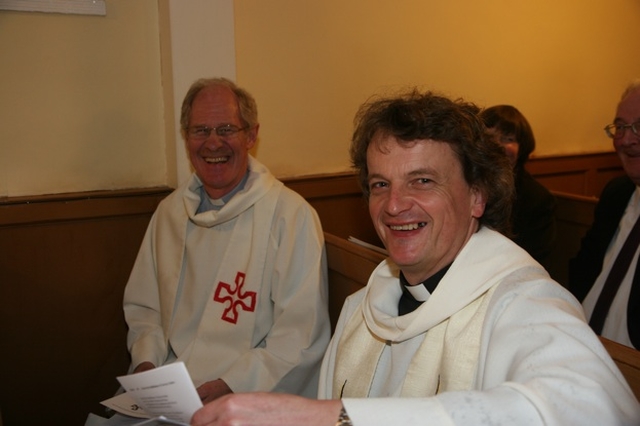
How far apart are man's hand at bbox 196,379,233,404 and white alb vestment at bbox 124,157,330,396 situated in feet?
0.10

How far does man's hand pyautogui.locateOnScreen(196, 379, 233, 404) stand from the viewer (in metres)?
3.10

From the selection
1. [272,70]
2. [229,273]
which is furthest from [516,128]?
[229,273]

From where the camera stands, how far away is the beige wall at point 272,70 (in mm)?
3959

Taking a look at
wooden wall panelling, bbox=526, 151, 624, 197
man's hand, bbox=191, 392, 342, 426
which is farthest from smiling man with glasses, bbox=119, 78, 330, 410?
wooden wall panelling, bbox=526, 151, 624, 197

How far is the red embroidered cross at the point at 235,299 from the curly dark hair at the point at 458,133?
1317mm

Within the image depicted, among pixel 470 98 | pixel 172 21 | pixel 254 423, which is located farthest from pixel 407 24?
pixel 254 423

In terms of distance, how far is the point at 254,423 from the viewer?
1.54 m

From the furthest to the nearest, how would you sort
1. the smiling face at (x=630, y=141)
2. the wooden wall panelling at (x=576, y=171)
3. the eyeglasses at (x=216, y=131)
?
the wooden wall panelling at (x=576, y=171), the eyeglasses at (x=216, y=131), the smiling face at (x=630, y=141)

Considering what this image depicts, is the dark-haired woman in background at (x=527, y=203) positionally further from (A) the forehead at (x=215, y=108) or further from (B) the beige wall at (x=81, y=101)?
(B) the beige wall at (x=81, y=101)

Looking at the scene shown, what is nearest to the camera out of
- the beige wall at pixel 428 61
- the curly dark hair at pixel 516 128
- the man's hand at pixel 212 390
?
the man's hand at pixel 212 390

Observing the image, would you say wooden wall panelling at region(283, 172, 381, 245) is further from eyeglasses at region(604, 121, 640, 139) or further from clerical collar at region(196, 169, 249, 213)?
eyeglasses at region(604, 121, 640, 139)

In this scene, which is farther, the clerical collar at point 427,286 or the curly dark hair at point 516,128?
the curly dark hair at point 516,128

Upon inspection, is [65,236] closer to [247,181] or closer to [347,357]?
[247,181]

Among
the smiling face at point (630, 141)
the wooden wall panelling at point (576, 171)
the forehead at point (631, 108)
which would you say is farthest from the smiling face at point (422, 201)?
the wooden wall panelling at point (576, 171)
